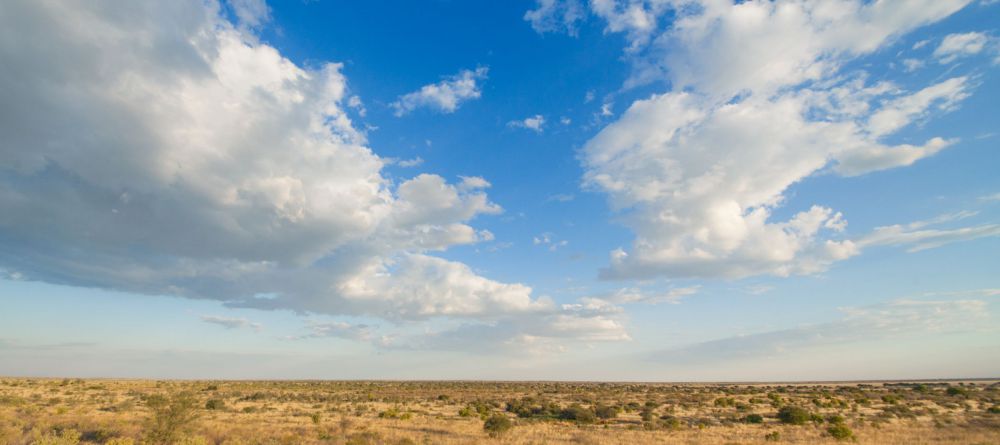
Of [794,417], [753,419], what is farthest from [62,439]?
[794,417]

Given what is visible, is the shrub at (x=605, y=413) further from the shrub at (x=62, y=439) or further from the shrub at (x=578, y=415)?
the shrub at (x=62, y=439)

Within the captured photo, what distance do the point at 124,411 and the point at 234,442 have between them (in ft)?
77.5

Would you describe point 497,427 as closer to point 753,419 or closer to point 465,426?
point 465,426

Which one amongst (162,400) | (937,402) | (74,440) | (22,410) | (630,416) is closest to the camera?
(74,440)

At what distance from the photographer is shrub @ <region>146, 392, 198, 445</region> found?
23.0 m

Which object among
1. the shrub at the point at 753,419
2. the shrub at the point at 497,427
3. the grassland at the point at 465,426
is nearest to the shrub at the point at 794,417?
the grassland at the point at 465,426

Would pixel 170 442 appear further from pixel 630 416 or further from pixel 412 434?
pixel 630 416

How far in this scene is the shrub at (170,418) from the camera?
2298 cm

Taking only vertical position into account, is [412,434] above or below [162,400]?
below

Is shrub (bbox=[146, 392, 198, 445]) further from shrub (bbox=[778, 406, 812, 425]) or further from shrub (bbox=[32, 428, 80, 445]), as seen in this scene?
shrub (bbox=[778, 406, 812, 425])

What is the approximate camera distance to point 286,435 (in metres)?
25.2

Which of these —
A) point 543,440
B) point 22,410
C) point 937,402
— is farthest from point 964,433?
point 22,410

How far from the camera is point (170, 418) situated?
2384cm

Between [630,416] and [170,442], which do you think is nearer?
[170,442]
